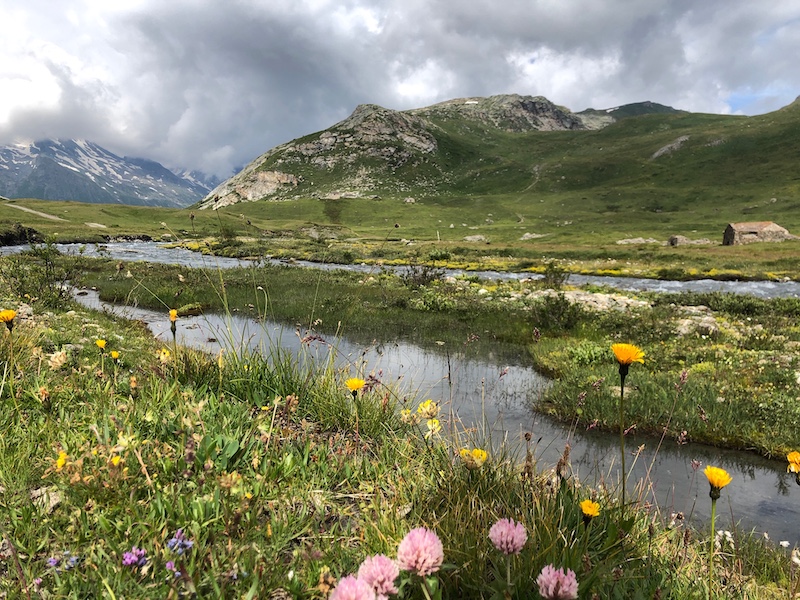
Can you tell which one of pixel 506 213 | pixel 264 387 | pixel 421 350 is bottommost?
pixel 421 350

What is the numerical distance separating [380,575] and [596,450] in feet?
23.7

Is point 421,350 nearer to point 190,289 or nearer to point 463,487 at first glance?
point 463,487

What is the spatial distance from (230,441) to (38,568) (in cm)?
121

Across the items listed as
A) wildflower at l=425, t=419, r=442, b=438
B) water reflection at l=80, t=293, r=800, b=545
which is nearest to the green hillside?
water reflection at l=80, t=293, r=800, b=545

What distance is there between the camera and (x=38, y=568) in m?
2.17

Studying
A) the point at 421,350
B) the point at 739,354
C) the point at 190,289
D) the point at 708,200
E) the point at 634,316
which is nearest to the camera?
the point at 739,354

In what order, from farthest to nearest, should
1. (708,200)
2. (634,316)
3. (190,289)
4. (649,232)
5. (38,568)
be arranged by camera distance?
(708,200) < (649,232) < (190,289) < (634,316) < (38,568)

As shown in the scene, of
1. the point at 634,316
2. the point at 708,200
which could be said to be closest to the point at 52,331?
the point at 634,316

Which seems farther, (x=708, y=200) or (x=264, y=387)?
(x=708, y=200)

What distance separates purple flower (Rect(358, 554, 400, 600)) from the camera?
1.22 m

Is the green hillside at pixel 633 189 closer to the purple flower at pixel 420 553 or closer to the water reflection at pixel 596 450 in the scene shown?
the water reflection at pixel 596 450

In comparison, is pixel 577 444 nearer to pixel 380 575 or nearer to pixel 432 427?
pixel 432 427

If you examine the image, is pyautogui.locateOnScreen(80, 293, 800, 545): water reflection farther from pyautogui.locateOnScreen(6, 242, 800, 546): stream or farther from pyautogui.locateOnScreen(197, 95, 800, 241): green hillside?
pyautogui.locateOnScreen(197, 95, 800, 241): green hillside

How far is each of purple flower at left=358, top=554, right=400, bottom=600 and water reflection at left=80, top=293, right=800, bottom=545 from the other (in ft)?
6.92
